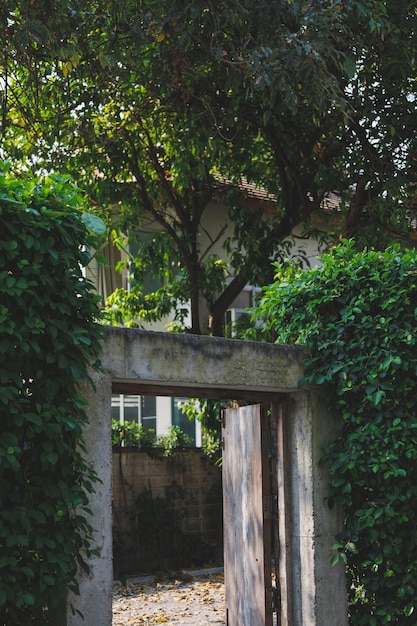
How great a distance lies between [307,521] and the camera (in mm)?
6379

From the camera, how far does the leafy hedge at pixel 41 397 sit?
460 cm

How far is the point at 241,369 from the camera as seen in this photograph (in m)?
6.24

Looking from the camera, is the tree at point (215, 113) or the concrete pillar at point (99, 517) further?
the tree at point (215, 113)

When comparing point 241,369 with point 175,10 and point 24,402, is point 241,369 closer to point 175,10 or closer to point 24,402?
point 24,402

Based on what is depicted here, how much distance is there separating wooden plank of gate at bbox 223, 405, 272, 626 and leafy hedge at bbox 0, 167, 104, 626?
1.91m

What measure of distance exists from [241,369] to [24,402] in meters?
1.97

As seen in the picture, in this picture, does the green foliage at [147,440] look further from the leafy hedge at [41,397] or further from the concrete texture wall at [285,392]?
the leafy hedge at [41,397]

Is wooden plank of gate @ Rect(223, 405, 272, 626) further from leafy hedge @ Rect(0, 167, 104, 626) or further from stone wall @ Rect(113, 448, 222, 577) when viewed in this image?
stone wall @ Rect(113, 448, 222, 577)

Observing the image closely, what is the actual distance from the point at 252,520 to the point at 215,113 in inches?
239

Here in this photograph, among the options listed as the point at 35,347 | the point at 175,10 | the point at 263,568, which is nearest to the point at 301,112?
the point at 175,10

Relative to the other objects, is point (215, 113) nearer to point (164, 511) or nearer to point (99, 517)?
point (164, 511)

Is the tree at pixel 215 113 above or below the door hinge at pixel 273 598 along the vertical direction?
above

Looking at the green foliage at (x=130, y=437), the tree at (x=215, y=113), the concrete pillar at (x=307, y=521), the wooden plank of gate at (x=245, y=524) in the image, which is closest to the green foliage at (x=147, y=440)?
the green foliage at (x=130, y=437)

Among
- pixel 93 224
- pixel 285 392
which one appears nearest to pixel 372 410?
pixel 285 392
